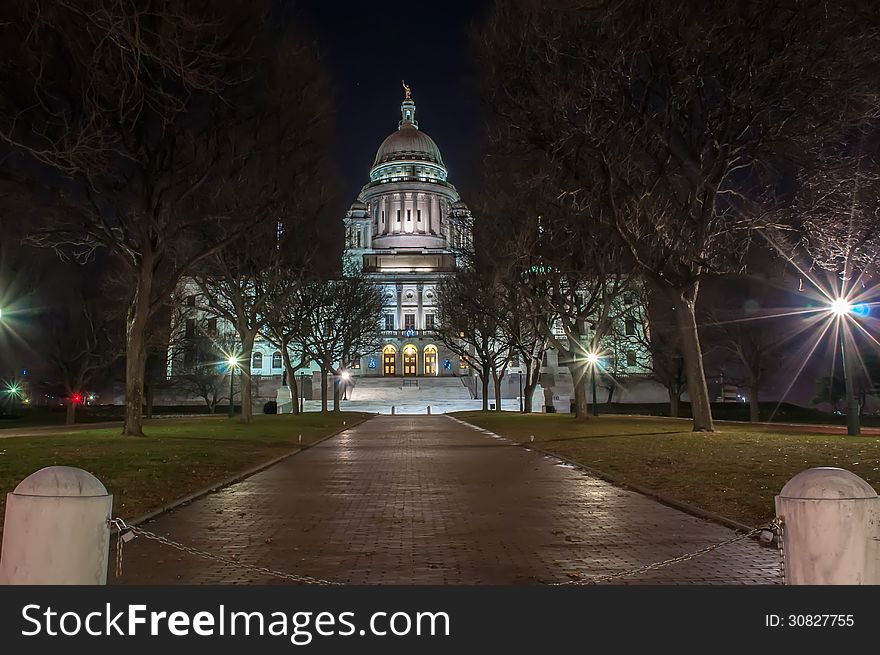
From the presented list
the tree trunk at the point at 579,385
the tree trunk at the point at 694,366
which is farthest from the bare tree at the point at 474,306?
the tree trunk at the point at 694,366

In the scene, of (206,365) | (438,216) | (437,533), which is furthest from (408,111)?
(437,533)

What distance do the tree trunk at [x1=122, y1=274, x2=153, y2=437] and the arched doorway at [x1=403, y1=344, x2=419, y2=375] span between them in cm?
8598

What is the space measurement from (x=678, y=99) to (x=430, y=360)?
294 ft

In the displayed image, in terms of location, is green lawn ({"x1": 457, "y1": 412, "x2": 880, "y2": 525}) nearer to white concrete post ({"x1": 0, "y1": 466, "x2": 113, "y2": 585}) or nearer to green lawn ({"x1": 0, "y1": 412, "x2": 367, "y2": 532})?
white concrete post ({"x1": 0, "y1": 466, "x2": 113, "y2": 585})

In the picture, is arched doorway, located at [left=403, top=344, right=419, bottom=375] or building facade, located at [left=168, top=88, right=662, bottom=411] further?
arched doorway, located at [left=403, top=344, right=419, bottom=375]

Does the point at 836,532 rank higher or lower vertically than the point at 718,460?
higher

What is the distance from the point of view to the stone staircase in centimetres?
7844

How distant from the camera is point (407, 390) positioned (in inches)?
3216

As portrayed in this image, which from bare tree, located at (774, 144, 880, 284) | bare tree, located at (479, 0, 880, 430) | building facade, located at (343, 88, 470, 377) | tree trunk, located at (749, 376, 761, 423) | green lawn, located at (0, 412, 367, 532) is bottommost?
green lawn, located at (0, 412, 367, 532)

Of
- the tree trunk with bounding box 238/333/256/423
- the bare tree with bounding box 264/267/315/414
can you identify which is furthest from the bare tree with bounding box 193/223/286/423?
the bare tree with bounding box 264/267/315/414

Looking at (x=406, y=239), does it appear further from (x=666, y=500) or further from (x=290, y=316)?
(x=666, y=500)

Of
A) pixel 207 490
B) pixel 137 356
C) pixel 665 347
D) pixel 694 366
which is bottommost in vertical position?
pixel 207 490

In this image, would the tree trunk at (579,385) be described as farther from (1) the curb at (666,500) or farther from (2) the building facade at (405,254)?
(2) the building facade at (405,254)

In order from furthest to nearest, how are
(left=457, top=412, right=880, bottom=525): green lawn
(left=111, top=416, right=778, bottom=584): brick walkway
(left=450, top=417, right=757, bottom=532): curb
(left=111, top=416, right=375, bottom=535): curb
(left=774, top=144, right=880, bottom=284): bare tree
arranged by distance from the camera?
(left=774, top=144, right=880, bottom=284): bare tree
(left=457, top=412, right=880, bottom=525): green lawn
(left=111, top=416, right=375, bottom=535): curb
(left=450, top=417, right=757, bottom=532): curb
(left=111, top=416, right=778, bottom=584): brick walkway
